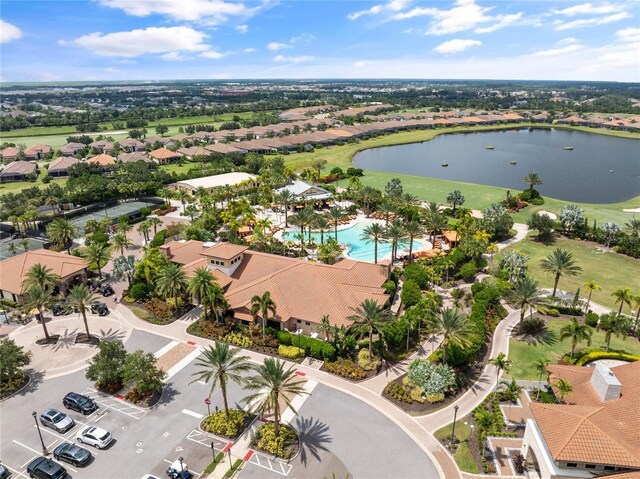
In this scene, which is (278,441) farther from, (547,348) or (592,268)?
(592,268)

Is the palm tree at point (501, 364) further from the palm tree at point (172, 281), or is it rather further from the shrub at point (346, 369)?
the palm tree at point (172, 281)

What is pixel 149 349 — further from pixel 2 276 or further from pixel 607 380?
pixel 607 380

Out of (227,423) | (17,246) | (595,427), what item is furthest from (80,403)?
(17,246)

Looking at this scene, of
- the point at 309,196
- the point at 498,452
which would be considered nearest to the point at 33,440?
the point at 498,452

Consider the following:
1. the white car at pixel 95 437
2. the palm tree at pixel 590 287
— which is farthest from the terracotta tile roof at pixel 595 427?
the white car at pixel 95 437

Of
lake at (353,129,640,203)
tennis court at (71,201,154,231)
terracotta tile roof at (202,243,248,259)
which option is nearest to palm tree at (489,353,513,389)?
terracotta tile roof at (202,243,248,259)
